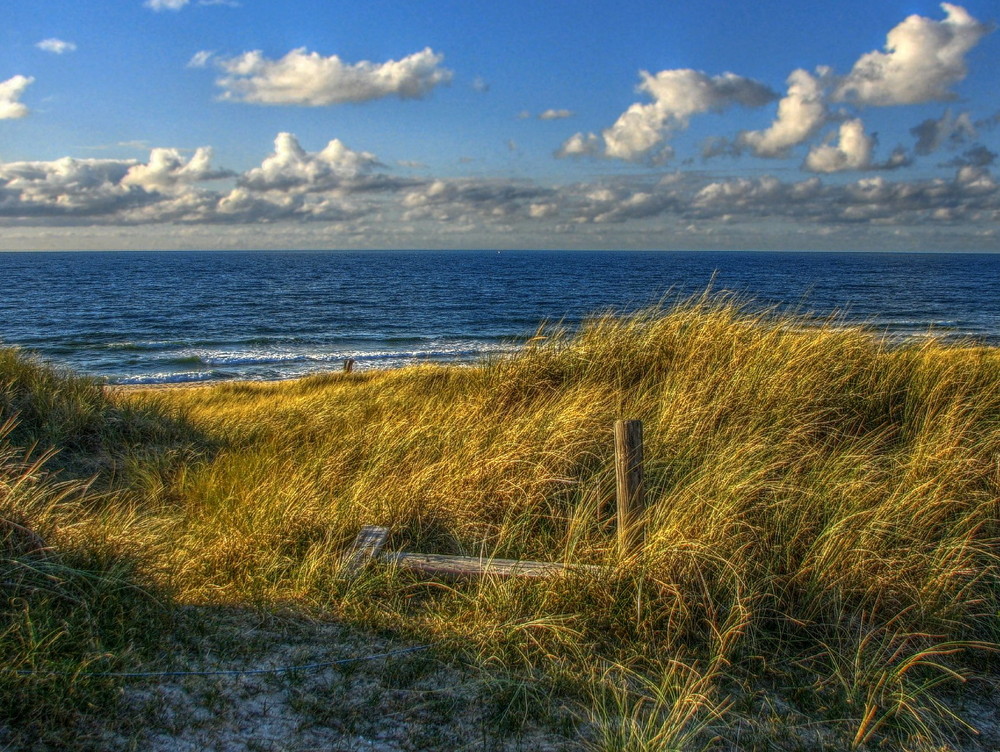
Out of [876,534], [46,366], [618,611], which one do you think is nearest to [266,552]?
[618,611]

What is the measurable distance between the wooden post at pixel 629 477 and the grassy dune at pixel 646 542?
0.16 m

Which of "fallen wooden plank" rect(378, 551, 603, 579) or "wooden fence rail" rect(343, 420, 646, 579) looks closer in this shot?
"fallen wooden plank" rect(378, 551, 603, 579)

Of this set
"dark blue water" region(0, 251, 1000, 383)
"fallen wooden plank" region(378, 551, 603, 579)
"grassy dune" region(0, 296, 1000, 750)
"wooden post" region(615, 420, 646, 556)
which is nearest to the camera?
"grassy dune" region(0, 296, 1000, 750)

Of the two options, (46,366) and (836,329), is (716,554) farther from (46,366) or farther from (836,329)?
(46,366)

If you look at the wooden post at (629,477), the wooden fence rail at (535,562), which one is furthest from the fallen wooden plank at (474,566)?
the wooden post at (629,477)

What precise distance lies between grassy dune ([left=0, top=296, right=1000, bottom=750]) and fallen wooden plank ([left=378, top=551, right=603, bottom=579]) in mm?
120

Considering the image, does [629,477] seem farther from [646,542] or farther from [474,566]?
[474,566]

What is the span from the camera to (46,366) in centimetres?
964

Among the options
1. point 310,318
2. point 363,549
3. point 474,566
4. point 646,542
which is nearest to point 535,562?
point 474,566

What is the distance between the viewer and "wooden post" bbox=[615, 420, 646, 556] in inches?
189

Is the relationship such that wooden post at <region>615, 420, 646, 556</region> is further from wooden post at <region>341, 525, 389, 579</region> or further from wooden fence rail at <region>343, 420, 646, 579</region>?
wooden post at <region>341, 525, 389, 579</region>

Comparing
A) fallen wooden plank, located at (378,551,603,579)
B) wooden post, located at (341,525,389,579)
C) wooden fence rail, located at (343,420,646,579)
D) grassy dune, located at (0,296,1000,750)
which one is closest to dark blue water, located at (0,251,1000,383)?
grassy dune, located at (0,296,1000,750)

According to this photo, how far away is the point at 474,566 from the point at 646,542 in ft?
3.74

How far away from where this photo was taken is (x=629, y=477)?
4.80 meters
